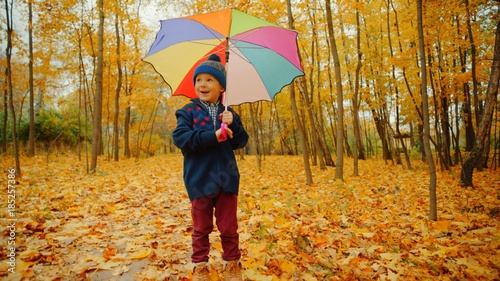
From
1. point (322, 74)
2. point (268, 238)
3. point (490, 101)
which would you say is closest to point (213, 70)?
point (268, 238)

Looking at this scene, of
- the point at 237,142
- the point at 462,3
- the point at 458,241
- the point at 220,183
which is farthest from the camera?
the point at 462,3

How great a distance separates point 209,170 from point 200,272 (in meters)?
0.81

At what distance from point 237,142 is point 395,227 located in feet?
10.3

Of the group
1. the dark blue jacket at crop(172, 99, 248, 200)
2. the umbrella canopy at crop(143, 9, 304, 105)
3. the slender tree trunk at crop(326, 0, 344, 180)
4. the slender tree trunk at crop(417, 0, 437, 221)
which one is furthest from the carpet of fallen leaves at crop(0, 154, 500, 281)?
the slender tree trunk at crop(326, 0, 344, 180)

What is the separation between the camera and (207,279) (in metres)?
2.05

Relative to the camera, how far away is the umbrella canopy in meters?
2.31

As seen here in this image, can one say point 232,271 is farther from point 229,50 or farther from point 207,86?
point 229,50

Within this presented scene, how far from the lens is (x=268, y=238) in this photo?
3.17m

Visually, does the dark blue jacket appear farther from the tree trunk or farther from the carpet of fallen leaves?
the tree trunk

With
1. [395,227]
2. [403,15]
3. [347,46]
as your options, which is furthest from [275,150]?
[395,227]

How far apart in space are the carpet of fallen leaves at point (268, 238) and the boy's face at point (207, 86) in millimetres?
1511

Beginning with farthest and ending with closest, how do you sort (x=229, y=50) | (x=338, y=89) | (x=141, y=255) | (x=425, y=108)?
(x=338, y=89), (x=425, y=108), (x=141, y=255), (x=229, y=50)

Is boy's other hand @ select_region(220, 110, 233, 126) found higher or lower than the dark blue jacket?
higher

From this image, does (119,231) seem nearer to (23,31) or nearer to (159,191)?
(159,191)
